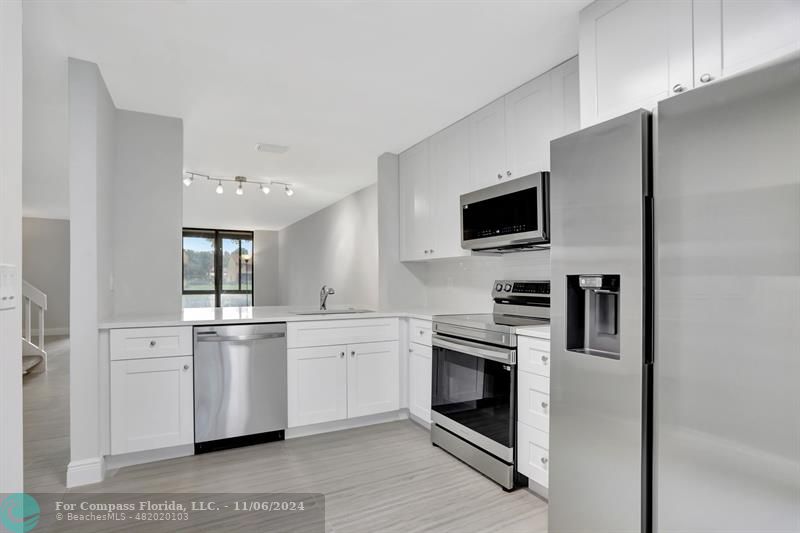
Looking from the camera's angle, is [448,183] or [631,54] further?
[448,183]

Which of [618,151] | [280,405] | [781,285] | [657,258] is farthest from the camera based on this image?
[280,405]

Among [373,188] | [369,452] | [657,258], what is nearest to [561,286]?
[657,258]

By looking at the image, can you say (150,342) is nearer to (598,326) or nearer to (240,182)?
(598,326)

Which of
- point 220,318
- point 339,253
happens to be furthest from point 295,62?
point 339,253

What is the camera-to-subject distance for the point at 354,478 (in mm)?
2605

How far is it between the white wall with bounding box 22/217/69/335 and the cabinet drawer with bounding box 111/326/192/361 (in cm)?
806

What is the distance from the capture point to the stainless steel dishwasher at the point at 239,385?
2967mm

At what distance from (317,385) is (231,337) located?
736mm

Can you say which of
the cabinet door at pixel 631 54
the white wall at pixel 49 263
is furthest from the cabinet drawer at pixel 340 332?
the white wall at pixel 49 263

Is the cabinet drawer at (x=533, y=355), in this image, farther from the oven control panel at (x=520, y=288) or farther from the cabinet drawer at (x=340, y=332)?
the cabinet drawer at (x=340, y=332)

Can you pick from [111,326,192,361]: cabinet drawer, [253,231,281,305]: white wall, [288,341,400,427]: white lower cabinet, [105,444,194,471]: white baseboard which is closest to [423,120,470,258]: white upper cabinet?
[288,341,400,427]: white lower cabinet

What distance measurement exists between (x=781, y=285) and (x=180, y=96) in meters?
3.32

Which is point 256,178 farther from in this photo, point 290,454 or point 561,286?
point 561,286

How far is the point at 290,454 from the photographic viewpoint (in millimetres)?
2986
